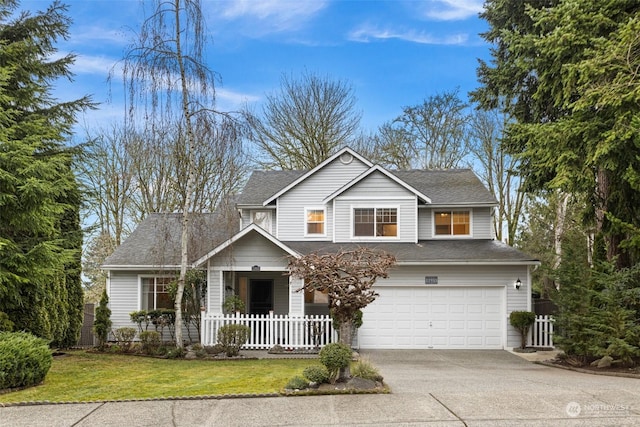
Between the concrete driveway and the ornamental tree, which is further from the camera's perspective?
the ornamental tree

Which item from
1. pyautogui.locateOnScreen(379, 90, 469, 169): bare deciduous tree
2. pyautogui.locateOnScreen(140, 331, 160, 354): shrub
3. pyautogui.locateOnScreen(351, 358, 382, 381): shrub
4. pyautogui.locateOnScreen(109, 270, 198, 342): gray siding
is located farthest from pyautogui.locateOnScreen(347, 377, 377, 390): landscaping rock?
pyautogui.locateOnScreen(379, 90, 469, 169): bare deciduous tree

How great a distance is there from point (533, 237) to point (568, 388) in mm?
18463

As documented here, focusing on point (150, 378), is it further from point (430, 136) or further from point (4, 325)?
point (430, 136)

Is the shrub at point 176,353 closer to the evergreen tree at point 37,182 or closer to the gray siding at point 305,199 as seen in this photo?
the evergreen tree at point 37,182

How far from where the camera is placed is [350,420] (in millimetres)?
6785

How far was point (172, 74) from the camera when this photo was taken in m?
13.5

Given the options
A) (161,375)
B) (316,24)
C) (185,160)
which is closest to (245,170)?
(316,24)

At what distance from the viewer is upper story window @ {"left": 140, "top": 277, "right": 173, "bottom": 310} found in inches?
710

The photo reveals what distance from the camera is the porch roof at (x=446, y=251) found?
1587cm

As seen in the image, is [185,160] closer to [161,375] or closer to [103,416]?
[161,375]

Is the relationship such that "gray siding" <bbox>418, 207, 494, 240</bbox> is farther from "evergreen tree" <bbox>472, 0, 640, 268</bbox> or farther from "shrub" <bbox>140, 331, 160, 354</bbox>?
"shrub" <bbox>140, 331, 160, 354</bbox>

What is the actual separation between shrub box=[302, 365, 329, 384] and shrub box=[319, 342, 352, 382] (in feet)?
0.32

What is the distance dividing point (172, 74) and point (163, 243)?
6.20m

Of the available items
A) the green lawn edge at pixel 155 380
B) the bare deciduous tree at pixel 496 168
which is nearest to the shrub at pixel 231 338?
the green lawn edge at pixel 155 380
